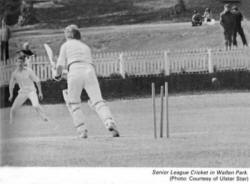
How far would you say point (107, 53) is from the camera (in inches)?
349

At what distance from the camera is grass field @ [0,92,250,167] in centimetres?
817

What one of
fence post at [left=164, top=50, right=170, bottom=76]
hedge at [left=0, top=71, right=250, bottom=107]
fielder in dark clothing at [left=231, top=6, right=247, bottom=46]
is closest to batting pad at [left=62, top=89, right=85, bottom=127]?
hedge at [left=0, top=71, right=250, bottom=107]

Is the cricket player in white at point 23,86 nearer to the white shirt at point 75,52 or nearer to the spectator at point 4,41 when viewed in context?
the spectator at point 4,41

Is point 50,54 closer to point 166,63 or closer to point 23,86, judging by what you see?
point 23,86

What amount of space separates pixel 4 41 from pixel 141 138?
210 centimetres

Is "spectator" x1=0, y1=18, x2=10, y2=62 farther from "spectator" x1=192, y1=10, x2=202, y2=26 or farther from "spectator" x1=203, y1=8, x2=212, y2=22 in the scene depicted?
"spectator" x1=203, y1=8, x2=212, y2=22

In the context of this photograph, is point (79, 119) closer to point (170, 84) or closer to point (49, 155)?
point (49, 155)

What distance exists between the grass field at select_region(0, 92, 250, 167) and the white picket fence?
12.9 inches

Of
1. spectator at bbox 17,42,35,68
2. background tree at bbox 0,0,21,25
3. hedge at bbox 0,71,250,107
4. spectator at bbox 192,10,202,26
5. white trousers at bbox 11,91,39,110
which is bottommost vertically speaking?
white trousers at bbox 11,91,39,110

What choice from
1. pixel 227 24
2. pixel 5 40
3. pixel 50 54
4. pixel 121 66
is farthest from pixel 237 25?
pixel 5 40

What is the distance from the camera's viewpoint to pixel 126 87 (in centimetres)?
881

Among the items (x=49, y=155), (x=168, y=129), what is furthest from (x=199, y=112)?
(x=49, y=155)
